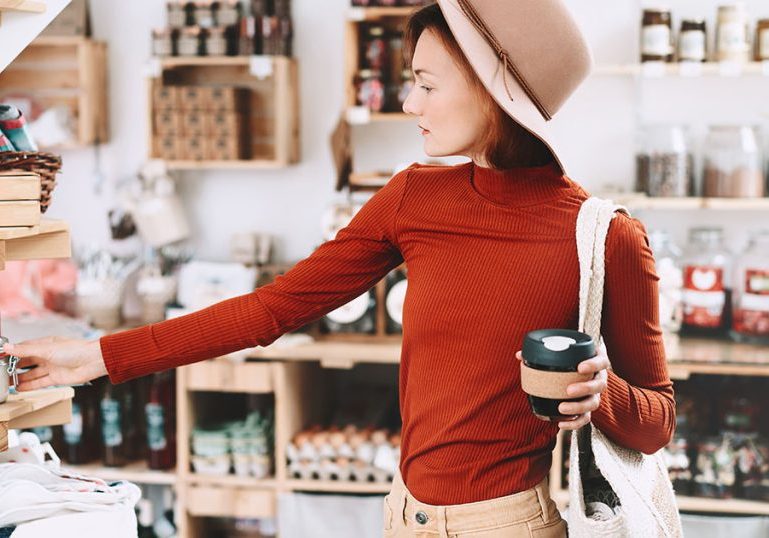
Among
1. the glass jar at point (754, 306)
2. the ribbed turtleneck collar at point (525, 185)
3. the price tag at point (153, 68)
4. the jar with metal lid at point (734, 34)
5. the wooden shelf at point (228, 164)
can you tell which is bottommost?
the glass jar at point (754, 306)

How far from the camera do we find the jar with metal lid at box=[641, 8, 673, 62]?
11.1ft

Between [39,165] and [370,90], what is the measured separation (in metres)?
2.09

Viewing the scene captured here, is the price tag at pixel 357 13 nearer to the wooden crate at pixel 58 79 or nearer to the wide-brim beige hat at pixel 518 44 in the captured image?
the wooden crate at pixel 58 79

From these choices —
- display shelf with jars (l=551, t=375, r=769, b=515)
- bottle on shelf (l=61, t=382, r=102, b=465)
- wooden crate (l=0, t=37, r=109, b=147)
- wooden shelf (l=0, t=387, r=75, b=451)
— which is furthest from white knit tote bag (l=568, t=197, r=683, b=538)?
wooden crate (l=0, t=37, r=109, b=147)

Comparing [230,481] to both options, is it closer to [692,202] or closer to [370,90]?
[370,90]

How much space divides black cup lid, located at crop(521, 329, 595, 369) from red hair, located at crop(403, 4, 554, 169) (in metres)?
0.29

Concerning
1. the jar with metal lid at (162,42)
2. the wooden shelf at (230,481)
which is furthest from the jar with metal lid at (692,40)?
the wooden shelf at (230,481)

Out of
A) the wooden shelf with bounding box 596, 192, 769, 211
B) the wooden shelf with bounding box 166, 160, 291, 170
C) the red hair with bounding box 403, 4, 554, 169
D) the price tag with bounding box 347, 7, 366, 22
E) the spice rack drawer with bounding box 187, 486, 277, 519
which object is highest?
the price tag with bounding box 347, 7, 366, 22

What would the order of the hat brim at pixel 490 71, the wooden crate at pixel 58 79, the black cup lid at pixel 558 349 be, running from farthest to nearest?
the wooden crate at pixel 58 79
the hat brim at pixel 490 71
the black cup lid at pixel 558 349

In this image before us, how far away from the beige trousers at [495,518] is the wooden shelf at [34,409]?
23.6 inches

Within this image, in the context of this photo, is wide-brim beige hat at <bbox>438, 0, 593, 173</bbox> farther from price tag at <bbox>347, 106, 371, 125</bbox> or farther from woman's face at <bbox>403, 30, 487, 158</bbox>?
price tag at <bbox>347, 106, 371, 125</bbox>

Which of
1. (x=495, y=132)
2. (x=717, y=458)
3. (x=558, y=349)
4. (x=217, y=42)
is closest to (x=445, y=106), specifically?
(x=495, y=132)

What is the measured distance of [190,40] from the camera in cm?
365

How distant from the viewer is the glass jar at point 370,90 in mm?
3482
